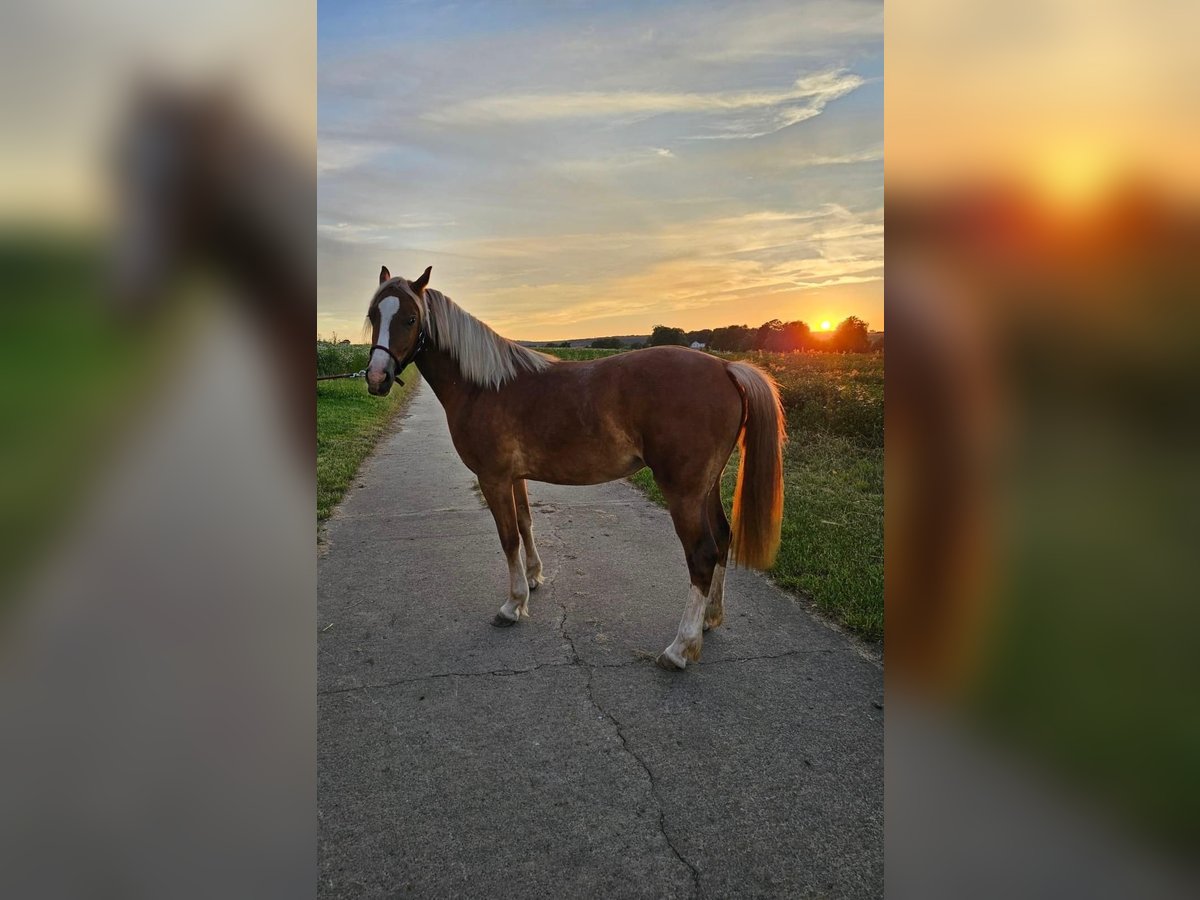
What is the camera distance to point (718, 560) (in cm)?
370

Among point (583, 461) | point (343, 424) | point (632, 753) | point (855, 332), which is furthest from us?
point (343, 424)

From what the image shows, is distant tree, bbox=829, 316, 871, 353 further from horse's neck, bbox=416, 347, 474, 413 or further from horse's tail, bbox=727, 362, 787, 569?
horse's neck, bbox=416, 347, 474, 413

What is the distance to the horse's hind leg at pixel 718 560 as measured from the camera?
12.7ft

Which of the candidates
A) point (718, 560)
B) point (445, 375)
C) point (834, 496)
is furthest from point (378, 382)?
point (834, 496)
